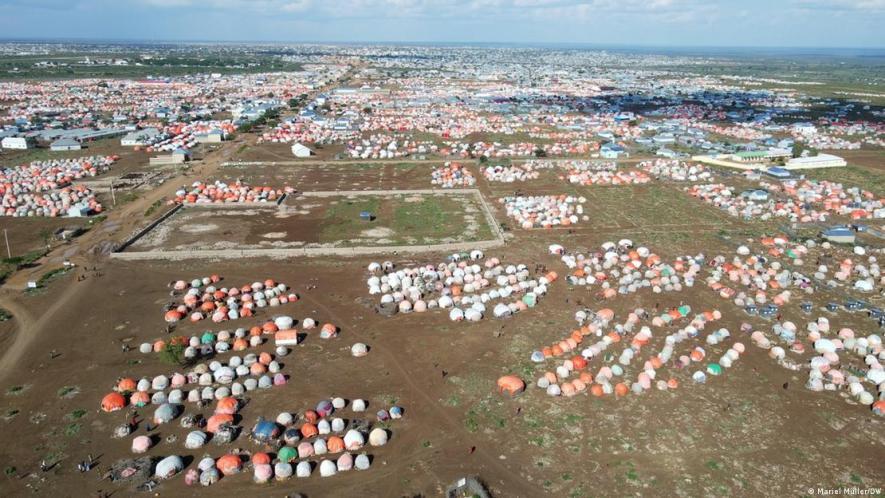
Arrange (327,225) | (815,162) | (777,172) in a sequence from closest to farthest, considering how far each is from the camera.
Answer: (327,225)
(777,172)
(815,162)

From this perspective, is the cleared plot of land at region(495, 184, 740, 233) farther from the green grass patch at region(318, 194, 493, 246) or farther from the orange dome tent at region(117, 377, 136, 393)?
the orange dome tent at region(117, 377, 136, 393)

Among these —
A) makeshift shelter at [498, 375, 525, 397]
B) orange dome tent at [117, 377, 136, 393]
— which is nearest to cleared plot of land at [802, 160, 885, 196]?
makeshift shelter at [498, 375, 525, 397]

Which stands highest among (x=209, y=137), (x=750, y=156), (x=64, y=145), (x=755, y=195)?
(x=209, y=137)

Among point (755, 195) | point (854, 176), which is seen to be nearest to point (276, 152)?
point (755, 195)

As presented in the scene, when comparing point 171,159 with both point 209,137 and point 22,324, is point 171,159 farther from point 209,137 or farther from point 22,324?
point 22,324

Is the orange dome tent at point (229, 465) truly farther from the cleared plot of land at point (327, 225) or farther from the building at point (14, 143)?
the building at point (14, 143)

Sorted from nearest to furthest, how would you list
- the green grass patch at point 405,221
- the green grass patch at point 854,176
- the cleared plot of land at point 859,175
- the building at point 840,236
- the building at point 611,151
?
the building at point 840,236
the green grass patch at point 405,221
the green grass patch at point 854,176
the cleared plot of land at point 859,175
the building at point 611,151

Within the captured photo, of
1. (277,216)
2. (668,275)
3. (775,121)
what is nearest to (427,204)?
Result: (277,216)

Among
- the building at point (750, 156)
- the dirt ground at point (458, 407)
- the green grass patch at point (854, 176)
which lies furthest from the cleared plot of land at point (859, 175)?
the dirt ground at point (458, 407)
